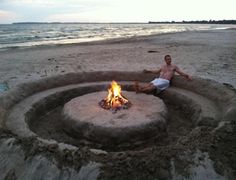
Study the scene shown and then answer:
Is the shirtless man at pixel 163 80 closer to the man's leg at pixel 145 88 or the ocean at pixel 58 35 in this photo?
the man's leg at pixel 145 88

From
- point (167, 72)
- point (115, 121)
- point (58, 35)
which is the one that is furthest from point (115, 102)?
point (58, 35)

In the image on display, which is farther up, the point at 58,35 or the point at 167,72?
the point at 167,72

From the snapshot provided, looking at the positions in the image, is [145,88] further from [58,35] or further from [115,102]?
[58,35]

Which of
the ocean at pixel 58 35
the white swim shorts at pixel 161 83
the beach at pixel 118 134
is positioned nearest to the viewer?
the beach at pixel 118 134

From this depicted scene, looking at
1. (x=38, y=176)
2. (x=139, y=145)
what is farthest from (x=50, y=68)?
(x=38, y=176)

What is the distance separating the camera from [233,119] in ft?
15.9

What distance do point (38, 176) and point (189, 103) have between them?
3.84m

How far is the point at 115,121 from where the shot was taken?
16.7 ft

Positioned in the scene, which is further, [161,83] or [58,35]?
[58,35]

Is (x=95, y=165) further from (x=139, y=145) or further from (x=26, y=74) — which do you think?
(x=26, y=74)

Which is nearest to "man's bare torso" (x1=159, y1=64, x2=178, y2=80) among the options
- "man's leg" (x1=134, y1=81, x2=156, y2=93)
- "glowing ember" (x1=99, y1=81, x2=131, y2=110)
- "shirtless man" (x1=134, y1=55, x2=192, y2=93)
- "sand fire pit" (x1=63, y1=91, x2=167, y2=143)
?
"shirtless man" (x1=134, y1=55, x2=192, y2=93)

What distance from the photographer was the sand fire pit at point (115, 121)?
4844 mm

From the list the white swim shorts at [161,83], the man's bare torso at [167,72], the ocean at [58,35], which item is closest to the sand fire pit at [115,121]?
the white swim shorts at [161,83]

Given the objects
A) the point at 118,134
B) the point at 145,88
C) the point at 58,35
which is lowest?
the point at 58,35
